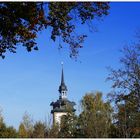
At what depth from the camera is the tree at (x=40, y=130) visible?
47.1 meters

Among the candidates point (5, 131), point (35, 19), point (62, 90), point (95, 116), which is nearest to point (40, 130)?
point (5, 131)

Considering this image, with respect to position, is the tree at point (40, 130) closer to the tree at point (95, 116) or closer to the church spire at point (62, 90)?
the tree at point (95, 116)

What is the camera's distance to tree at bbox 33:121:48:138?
47091mm

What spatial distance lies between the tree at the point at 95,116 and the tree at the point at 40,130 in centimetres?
436

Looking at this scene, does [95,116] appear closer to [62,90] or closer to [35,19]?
[35,19]

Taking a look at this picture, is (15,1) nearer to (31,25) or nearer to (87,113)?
(31,25)

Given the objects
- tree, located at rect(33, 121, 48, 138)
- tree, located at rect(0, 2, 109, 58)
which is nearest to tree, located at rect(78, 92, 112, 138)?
tree, located at rect(33, 121, 48, 138)

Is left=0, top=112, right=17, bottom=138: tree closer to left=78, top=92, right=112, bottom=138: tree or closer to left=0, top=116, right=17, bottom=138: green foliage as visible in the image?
left=0, top=116, right=17, bottom=138: green foliage

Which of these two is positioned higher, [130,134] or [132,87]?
[132,87]

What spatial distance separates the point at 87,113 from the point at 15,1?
42.0 meters

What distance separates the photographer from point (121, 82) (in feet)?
127

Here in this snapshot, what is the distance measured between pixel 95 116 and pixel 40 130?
6.19m

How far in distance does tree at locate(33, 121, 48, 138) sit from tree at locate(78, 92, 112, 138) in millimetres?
4361

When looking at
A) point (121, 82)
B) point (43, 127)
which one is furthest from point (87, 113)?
point (121, 82)
